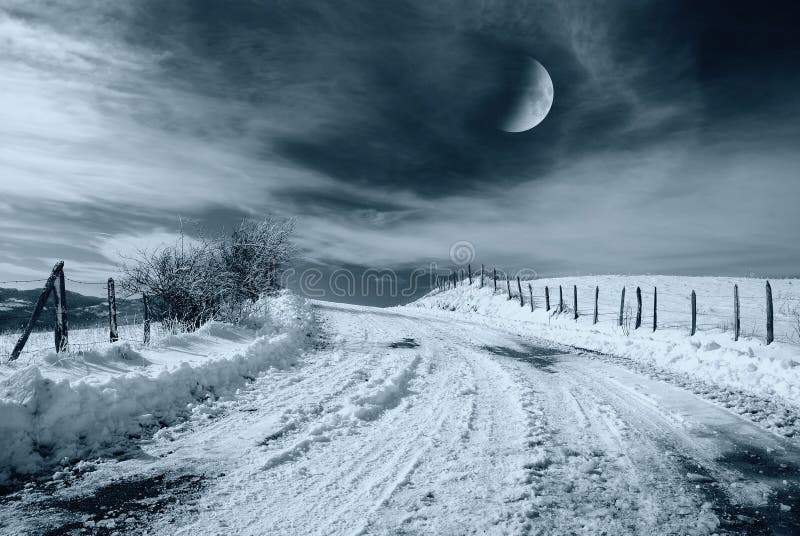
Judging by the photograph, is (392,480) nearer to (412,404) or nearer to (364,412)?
(364,412)

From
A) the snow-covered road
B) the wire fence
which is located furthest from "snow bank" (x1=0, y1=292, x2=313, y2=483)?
the wire fence

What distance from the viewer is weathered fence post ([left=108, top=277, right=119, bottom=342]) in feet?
35.8

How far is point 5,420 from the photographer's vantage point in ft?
14.3

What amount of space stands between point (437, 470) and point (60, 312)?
29.1ft

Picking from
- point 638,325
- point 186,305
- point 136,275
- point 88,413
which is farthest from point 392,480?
point 638,325

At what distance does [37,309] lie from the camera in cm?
815

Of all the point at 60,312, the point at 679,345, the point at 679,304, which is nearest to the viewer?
the point at 60,312

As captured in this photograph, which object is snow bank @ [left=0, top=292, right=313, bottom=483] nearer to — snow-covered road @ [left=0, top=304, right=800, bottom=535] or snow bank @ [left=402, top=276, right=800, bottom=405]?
snow-covered road @ [left=0, top=304, right=800, bottom=535]

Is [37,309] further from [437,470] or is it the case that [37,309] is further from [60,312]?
[437,470]

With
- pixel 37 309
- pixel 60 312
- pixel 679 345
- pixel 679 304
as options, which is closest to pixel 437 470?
pixel 37 309

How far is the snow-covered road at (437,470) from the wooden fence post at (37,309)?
4.46 meters

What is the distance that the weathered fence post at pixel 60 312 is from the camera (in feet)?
28.8

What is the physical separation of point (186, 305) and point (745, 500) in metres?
13.8

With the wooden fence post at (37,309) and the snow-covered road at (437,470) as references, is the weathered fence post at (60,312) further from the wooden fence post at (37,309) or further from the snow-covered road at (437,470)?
Result: the snow-covered road at (437,470)
